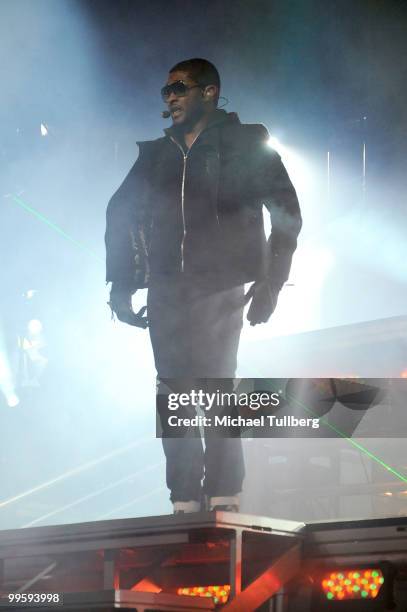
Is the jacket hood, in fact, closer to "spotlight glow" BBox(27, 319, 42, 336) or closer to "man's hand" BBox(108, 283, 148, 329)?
"man's hand" BBox(108, 283, 148, 329)

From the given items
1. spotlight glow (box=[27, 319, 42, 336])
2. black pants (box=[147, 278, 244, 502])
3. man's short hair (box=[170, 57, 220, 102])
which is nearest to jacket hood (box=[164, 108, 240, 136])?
man's short hair (box=[170, 57, 220, 102])

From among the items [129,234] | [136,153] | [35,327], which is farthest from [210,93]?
[35,327]

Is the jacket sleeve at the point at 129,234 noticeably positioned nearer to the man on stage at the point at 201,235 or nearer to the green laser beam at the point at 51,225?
the man on stage at the point at 201,235

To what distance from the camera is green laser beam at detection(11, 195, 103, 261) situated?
4.61m

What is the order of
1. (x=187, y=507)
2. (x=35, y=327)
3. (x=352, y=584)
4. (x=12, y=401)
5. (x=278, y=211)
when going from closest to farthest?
(x=352, y=584)
(x=187, y=507)
(x=278, y=211)
(x=35, y=327)
(x=12, y=401)

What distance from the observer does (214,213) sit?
315cm

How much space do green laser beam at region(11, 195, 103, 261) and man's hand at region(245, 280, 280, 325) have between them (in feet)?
5.51

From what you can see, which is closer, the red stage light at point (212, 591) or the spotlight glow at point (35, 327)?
the red stage light at point (212, 591)

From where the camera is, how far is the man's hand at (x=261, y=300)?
10.2 feet

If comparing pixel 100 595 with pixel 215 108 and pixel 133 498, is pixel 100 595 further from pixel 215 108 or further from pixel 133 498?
pixel 133 498

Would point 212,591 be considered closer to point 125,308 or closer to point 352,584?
point 352,584

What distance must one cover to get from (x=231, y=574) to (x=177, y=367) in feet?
2.90

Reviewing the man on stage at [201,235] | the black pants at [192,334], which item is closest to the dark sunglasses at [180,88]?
the man on stage at [201,235]

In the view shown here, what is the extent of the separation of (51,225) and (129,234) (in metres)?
1.71
